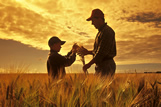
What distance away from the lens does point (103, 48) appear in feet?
11.9

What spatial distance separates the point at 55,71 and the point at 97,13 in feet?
5.23

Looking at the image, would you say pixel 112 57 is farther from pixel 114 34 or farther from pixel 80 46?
pixel 80 46

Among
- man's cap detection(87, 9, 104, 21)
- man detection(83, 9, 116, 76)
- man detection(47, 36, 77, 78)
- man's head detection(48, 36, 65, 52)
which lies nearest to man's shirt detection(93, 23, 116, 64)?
man detection(83, 9, 116, 76)

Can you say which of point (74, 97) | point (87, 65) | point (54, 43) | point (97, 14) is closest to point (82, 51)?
point (87, 65)

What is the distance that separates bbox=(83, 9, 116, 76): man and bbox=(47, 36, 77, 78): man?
0.67m

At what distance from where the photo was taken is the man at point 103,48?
3.62 metres

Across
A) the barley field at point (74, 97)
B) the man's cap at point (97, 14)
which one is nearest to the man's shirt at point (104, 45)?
the man's cap at point (97, 14)

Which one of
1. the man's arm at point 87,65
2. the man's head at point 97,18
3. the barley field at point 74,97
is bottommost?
the barley field at point 74,97

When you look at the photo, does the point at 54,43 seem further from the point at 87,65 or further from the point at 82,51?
the point at 87,65

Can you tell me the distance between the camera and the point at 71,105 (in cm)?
160

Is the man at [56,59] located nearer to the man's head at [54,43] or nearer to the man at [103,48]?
the man's head at [54,43]

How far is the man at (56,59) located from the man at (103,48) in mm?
668

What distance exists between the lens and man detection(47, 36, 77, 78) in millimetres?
4074

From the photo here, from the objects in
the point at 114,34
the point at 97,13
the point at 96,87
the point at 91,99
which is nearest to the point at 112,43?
the point at 114,34
